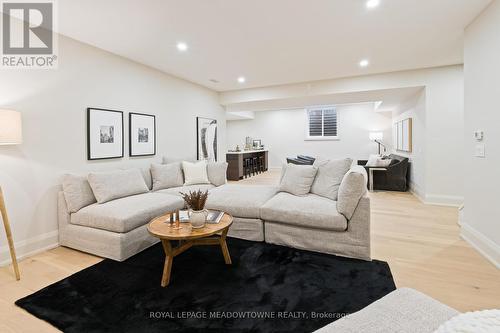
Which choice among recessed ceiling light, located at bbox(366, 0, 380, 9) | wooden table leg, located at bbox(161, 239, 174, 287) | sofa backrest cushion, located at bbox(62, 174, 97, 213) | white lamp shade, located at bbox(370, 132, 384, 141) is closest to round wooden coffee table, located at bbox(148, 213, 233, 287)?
wooden table leg, located at bbox(161, 239, 174, 287)

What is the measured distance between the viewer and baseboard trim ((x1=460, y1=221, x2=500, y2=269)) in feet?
8.13

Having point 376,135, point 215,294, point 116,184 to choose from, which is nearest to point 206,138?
point 116,184

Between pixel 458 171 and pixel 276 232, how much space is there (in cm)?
389

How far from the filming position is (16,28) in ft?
9.08

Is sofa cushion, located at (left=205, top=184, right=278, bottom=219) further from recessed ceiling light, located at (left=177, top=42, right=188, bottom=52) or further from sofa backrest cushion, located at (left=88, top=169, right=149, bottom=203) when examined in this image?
recessed ceiling light, located at (left=177, top=42, right=188, bottom=52)

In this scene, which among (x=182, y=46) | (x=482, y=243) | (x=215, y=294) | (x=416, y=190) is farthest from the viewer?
(x=416, y=190)

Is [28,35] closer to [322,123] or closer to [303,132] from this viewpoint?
[303,132]

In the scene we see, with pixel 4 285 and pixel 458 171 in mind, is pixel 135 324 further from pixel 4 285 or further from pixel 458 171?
pixel 458 171

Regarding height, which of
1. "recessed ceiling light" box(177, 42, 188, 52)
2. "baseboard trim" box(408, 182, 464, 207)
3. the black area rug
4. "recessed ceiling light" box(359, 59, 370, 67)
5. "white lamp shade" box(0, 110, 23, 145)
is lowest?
the black area rug

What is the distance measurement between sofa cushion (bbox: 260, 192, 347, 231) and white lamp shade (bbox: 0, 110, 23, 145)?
2575 millimetres

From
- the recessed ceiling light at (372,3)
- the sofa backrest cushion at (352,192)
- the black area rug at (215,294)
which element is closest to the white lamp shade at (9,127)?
the black area rug at (215,294)

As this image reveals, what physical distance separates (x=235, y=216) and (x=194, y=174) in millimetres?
1550

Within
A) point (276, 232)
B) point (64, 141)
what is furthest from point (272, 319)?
point (64, 141)

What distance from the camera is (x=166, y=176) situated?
4.17 meters
